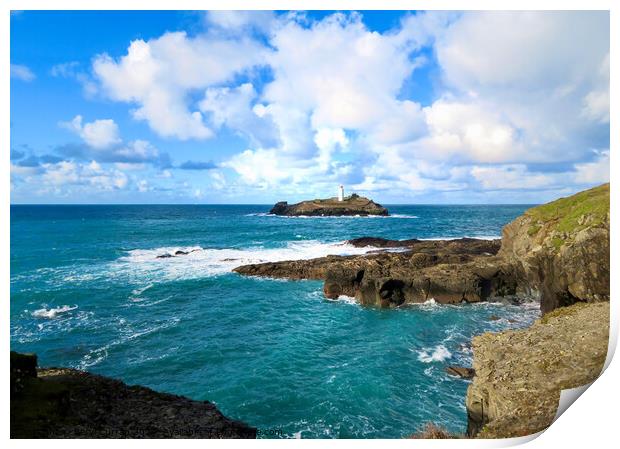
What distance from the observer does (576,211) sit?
64.5ft

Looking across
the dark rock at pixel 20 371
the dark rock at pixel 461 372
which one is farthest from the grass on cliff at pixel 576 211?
the dark rock at pixel 20 371

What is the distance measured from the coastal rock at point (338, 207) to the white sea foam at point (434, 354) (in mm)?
120779

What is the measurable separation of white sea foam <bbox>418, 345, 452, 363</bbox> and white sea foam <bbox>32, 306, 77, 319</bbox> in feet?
86.1

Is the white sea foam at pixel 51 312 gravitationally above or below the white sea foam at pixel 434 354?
above

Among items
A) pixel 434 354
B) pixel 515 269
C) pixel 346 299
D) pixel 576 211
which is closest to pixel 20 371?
pixel 434 354

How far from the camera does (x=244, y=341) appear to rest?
21.6 m

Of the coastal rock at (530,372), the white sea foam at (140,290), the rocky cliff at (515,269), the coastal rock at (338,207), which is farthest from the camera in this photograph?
the coastal rock at (338,207)

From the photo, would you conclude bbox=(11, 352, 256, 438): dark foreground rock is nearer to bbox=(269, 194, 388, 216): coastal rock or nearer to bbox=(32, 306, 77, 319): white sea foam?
bbox=(32, 306, 77, 319): white sea foam

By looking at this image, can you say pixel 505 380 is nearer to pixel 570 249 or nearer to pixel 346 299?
pixel 570 249

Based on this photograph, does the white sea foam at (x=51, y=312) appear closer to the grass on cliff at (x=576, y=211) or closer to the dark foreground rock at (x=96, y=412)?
the dark foreground rock at (x=96, y=412)

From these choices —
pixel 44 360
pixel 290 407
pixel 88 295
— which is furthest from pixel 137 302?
pixel 290 407

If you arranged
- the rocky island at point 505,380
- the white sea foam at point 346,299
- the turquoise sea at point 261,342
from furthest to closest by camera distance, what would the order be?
the white sea foam at point 346,299, the turquoise sea at point 261,342, the rocky island at point 505,380

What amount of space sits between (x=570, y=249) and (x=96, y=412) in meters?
21.1

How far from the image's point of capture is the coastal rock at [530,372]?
928cm
